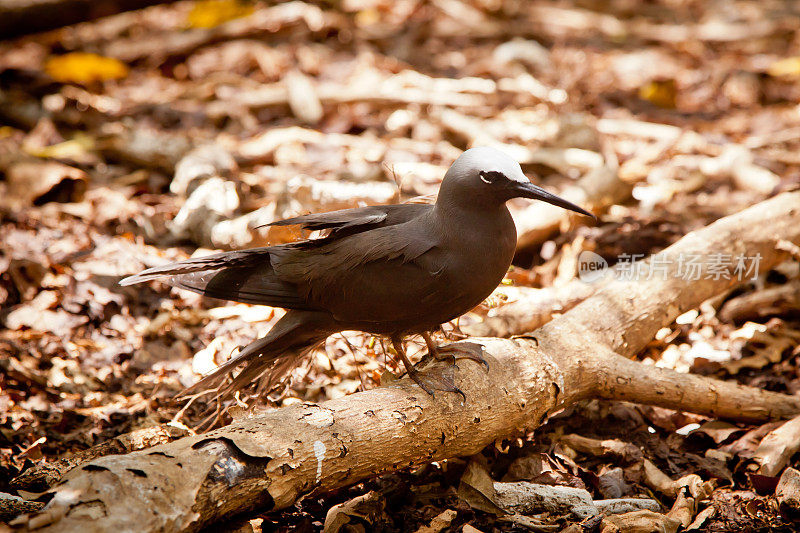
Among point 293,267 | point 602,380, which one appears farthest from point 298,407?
point 602,380

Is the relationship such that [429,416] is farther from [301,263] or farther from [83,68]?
[83,68]

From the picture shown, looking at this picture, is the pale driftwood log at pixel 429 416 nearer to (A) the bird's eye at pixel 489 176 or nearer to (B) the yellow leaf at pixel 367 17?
(A) the bird's eye at pixel 489 176

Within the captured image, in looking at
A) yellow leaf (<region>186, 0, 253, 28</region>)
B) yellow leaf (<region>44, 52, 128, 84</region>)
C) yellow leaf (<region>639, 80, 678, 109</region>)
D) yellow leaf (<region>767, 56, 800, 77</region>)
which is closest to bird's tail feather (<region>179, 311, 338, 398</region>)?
yellow leaf (<region>44, 52, 128, 84</region>)

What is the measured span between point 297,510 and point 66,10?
5776 millimetres

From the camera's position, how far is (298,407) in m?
2.74

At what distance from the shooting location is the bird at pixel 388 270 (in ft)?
9.87

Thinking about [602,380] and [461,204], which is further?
[602,380]

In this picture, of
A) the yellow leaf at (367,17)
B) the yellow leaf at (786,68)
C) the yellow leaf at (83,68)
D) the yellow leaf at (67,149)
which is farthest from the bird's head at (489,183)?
the yellow leaf at (367,17)

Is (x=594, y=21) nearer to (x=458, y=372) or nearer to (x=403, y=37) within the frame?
(x=403, y=37)

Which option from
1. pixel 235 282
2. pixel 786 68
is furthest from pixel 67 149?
pixel 786 68

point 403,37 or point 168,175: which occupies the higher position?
point 403,37

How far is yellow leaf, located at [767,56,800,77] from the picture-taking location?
7.45 metres

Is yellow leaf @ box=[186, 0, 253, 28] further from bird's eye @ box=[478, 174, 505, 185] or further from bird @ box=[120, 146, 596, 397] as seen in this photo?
bird's eye @ box=[478, 174, 505, 185]

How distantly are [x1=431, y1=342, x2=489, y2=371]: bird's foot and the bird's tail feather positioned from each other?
49cm
